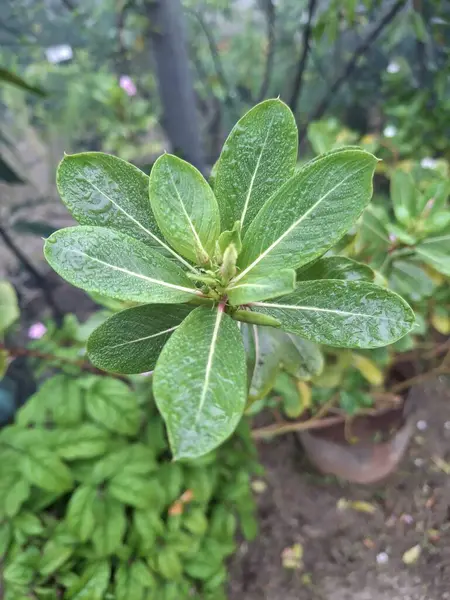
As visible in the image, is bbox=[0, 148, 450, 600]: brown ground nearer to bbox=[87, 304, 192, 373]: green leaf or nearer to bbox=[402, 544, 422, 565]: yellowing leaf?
bbox=[402, 544, 422, 565]: yellowing leaf

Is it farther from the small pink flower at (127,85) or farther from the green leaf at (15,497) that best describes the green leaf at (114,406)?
the small pink flower at (127,85)

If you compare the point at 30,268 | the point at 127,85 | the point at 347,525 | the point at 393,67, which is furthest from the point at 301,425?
the point at 393,67

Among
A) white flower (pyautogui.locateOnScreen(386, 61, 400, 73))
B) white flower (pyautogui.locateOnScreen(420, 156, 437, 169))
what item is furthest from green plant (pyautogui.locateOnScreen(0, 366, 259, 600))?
white flower (pyautogui.locateOnScreen(386, 61, 400, 73))

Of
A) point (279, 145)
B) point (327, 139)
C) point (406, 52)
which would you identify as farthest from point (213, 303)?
point (406, 52)

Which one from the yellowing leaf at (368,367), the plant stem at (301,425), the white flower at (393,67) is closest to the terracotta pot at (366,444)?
the plant stem at (301,425)

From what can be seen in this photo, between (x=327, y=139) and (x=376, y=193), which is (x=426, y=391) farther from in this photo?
(x=327, y=139)
